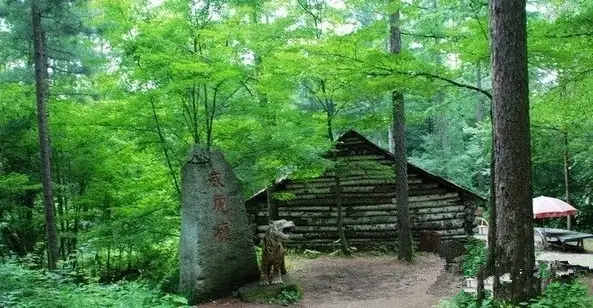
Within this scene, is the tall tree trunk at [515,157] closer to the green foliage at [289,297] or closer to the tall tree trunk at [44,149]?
the green foliage at [289,297]

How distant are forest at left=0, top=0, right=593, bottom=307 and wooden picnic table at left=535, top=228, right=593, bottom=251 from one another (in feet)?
21.9

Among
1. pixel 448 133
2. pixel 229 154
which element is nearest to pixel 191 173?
pixel 229 154

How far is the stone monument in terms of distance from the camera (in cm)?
931

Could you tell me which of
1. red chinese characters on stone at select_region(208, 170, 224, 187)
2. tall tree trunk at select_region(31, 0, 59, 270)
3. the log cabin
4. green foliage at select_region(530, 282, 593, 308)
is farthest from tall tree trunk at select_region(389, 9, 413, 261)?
tall tree trunk at select_region(31, 0, 59, 270)

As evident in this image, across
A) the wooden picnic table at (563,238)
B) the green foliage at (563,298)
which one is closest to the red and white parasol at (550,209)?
the wooden picnic table at (563,238)

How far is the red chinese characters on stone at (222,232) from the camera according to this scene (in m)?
9.53

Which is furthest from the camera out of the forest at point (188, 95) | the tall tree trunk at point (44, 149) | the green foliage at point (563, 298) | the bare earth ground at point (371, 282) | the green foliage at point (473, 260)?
the tall tree trunk at point (44, 149)

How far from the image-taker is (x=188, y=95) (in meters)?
10.8

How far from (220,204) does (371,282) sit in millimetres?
4327

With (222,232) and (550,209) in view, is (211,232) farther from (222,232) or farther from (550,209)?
(550,209)

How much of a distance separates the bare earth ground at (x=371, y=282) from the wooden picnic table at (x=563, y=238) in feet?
19.2

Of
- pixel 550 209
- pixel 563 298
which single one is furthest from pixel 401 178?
pixel 563 298

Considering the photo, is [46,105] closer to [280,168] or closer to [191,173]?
[191,173]

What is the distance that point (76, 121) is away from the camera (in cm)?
1097
